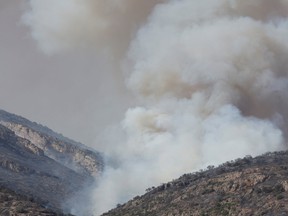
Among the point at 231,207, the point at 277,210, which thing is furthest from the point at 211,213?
the point at 277,210

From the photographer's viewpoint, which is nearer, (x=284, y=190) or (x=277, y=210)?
(x=277, y=210)

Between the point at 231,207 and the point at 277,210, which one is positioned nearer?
the point at 277,210

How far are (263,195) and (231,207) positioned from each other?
11.7m

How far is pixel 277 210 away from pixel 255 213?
7.56 meters

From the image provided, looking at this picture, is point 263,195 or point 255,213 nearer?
point 255,213

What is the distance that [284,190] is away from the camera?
198625 millimetres

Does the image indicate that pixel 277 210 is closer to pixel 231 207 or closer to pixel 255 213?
pixel 255 213

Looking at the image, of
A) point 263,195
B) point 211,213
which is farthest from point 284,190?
point 211,213

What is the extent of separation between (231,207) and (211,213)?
22.4 feet

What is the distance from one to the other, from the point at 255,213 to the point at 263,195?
1475cm

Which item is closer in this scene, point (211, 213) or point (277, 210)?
point (277, 210)

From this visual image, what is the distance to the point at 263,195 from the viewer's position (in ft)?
655

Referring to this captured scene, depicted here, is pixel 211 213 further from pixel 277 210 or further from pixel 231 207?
pixel 277 210

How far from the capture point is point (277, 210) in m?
182
